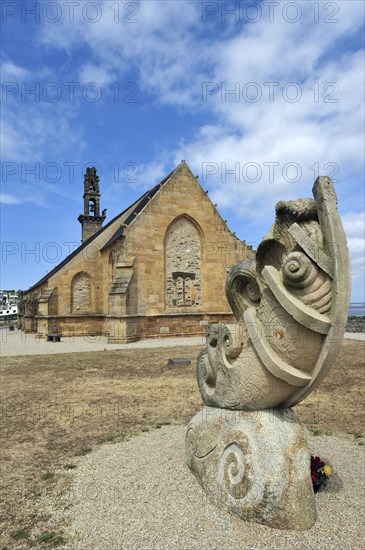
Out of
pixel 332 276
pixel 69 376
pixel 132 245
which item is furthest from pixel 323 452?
pixel 132 245

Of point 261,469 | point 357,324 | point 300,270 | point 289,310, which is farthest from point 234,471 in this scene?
point 357,324

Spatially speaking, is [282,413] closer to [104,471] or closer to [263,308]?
[263,308]

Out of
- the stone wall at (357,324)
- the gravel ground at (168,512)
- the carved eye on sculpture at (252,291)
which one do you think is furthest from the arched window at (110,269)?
the carved eye on sculpture at (252,291)

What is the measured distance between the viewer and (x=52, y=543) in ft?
10.0

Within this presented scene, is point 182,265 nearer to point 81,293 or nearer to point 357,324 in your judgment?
point 81,293

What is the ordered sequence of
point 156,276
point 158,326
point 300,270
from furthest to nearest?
point 156,276
point 158,326
point 300,270

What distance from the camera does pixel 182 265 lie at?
2136 centimetres

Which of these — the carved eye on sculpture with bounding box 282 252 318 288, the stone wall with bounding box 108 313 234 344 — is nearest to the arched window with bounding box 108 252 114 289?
the stone wall with bounding box 108 313 234 344

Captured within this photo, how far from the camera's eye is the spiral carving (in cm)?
328

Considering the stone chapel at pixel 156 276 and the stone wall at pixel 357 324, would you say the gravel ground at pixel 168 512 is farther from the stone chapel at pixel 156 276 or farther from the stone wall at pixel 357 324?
the stone wall at pixel 357 324

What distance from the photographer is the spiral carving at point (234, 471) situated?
3.28m

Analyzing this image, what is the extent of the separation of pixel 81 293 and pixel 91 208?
17.9 meters

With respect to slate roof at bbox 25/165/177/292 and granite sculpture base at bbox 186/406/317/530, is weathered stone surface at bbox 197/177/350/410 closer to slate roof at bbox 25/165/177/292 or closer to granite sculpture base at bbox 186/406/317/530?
granite sculpture base at bbox 186/406/317/530

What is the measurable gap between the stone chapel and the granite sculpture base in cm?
1501
